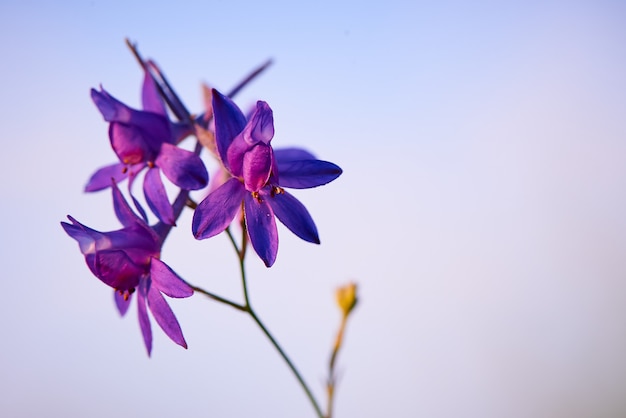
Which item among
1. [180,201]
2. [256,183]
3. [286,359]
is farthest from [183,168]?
[286,359]

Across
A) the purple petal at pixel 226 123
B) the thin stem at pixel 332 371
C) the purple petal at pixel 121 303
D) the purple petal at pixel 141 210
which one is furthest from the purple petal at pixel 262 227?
the thin stem at pixel 332 371

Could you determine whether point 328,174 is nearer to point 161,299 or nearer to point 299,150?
point 299,150

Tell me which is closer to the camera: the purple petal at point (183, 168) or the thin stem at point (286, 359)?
the purple petal at point (183, 168)

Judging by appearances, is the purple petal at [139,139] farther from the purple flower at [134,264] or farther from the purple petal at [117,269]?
the purple petal at [117,269]

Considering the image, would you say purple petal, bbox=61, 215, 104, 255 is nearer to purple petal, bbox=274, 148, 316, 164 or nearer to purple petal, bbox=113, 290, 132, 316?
purple petal, bbox=113, 290, 132, 316

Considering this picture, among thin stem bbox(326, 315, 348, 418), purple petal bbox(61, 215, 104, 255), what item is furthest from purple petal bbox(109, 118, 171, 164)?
thin stem bbox(326, 315, 348, 418)

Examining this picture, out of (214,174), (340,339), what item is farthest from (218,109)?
(340,339)

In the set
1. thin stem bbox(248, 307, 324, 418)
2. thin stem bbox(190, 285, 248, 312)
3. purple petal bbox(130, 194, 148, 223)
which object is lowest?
thin stem bbox(248, 307, 324, 418)
